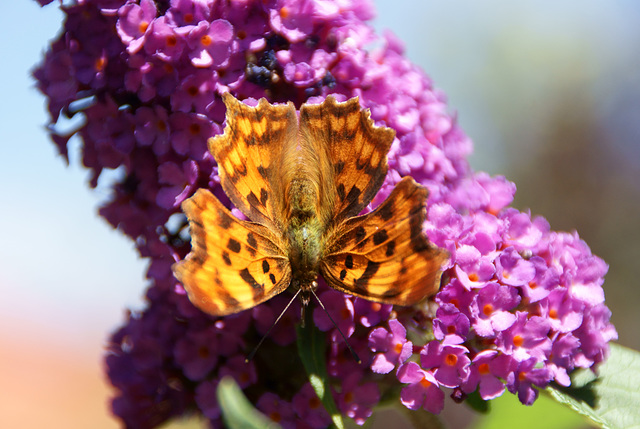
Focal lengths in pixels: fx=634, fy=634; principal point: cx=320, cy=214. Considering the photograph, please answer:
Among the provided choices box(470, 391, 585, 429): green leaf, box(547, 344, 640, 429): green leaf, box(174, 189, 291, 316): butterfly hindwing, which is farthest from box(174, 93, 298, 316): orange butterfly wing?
box(470, 391, 585, 429): green leaf

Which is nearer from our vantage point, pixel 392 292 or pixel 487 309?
pixel 392 292

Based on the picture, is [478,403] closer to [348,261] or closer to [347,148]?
[348,261]

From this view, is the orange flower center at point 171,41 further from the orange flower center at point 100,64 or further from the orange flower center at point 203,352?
the orange flower center at point 203,352

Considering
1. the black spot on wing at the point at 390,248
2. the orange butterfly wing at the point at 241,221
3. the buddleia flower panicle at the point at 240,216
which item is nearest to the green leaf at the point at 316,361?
the buddleia flower panicle at the point at 240,216

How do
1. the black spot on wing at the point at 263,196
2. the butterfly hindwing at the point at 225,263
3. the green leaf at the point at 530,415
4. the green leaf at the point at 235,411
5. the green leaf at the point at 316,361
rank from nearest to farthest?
the green leaf at the point at 235,411
the butterfly hindwing at the point at 225,263
the green leaf at the point at 316,361
the black spot on wing at the point at 263,196
the green leaf at the point at 530,415

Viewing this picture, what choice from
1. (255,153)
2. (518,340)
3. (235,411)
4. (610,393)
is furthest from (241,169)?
(610,393)

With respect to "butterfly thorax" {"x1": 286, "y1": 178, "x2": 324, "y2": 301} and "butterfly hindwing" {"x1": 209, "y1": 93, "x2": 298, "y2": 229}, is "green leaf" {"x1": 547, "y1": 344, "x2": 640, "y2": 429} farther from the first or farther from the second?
"butterfly hindwing" {"x1": 209, "y1": 93, "x2": 298, "y2": 229}
